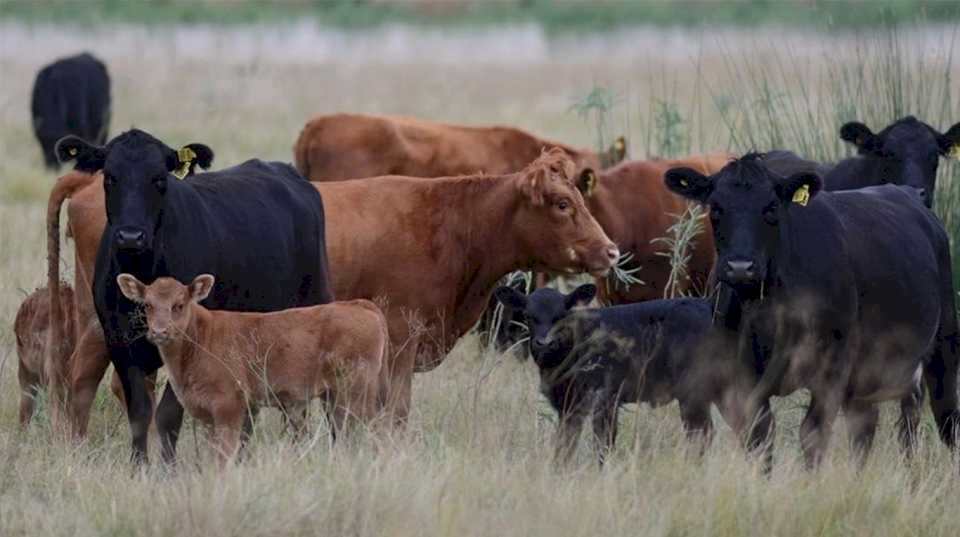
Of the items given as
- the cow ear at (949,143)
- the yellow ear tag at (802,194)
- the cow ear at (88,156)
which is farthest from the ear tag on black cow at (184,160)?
the cow ear at (949,143)

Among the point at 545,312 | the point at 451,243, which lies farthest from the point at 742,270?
the point at 451,243

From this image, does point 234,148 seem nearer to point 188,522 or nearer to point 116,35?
point 188,522

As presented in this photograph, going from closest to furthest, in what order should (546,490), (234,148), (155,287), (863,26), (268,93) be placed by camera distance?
(546,490), (155,287), (863,26), (234,148), (268,93)

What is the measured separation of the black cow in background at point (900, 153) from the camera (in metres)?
11.2

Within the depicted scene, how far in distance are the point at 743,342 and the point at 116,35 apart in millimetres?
39597

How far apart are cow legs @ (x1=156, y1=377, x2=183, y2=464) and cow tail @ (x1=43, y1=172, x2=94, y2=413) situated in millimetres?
504

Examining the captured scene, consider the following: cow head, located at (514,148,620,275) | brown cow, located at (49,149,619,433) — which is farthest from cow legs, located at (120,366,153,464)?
cow head, located at (514,148,620,275)

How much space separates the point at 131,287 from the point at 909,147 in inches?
193

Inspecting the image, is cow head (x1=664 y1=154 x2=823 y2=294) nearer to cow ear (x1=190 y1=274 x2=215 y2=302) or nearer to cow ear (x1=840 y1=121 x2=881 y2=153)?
cow ear (x1=190 y1=274 x2=215 y2=302)

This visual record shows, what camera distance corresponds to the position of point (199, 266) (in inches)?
351

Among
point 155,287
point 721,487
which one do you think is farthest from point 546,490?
point 155,287

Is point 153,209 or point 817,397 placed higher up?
point 153,209

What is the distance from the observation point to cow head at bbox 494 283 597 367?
29.0 ft

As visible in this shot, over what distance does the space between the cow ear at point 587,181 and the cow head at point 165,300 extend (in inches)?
205
